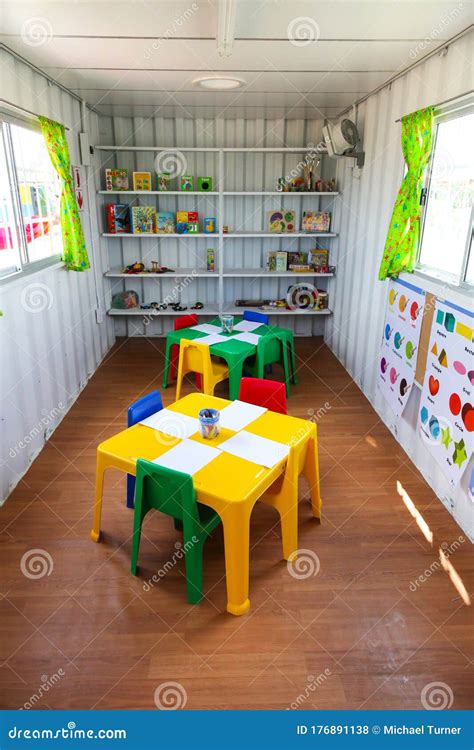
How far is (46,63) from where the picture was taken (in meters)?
3.32

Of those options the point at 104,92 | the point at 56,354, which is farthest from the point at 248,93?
the point at 56,354

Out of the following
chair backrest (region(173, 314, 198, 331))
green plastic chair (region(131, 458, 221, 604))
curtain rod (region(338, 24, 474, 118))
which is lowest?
green plastic chair (region(131, 458, 221, 604))

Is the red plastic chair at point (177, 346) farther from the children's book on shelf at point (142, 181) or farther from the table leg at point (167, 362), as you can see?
the children's book on shelf at point (142, 181)

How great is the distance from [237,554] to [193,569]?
264 mm

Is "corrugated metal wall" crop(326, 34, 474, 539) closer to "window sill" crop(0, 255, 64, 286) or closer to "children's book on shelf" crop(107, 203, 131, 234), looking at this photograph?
"children's book on shelf" crop(107, 203, 131, 234)

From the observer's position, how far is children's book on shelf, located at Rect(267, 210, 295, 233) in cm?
573

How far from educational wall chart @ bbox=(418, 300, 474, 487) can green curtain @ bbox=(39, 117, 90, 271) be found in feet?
9.57

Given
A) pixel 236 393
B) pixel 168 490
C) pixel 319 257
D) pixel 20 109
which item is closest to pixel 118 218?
pixel 20 109

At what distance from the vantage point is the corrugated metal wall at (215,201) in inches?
217

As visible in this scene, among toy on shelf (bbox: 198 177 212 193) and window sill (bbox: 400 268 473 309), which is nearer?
→ window sill (bbox: 400 268 473 309)

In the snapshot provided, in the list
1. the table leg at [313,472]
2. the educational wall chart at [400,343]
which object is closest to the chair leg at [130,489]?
the table leg at [313,472]

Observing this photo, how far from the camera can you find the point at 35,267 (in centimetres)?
356

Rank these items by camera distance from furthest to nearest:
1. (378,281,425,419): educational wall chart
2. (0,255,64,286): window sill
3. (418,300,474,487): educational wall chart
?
(378,281,425,419): educational wall chart
(0,255,64,286): window sill
(418,300,474,487): educational wall chart

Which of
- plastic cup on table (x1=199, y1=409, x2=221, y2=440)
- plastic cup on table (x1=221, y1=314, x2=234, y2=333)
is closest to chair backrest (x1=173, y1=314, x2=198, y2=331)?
plastic cup on table (x1=221, y1=314, x2=234, y2=333)
